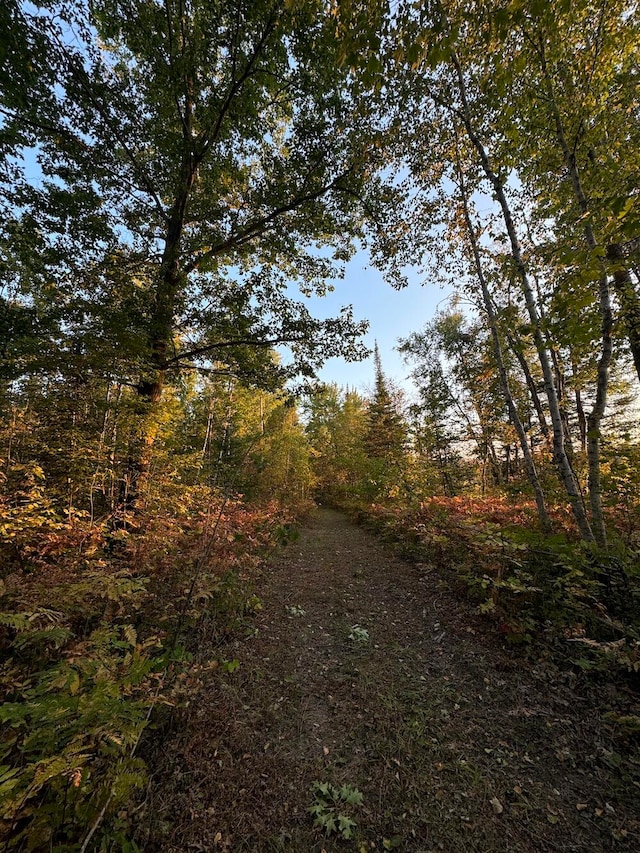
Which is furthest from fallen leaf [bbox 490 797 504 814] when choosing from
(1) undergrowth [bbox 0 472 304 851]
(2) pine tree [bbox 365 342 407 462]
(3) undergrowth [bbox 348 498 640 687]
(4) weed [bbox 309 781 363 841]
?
(2) pine tree [bbox 365 342 407 462]

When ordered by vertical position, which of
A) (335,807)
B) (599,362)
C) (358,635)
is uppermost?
(599,362)

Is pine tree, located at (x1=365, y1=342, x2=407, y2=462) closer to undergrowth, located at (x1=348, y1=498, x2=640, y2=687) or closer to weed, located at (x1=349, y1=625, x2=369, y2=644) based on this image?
undergrowth, located at (x1=348, y1=498, x2=640, y2=687)

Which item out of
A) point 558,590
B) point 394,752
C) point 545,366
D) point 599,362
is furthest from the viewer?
point 545,366

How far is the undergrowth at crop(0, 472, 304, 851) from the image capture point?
1756 millimetres

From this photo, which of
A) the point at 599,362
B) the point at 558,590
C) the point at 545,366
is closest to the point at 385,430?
the point at 545,366

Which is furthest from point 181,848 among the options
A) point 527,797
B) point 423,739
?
point 527,797

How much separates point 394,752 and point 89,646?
2966mm

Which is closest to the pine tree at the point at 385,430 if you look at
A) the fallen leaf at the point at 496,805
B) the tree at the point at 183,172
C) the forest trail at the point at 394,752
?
the tree at the point at 183,172

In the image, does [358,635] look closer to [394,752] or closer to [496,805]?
[394,752]

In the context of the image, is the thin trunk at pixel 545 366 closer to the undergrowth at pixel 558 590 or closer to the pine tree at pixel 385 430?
the undergrowth at pixel 558 590

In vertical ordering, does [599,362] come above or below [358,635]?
above

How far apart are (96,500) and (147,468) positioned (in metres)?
0.95

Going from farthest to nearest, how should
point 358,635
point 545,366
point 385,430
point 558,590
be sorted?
point 385,430, point 545,366, point 358,635, point 558,590

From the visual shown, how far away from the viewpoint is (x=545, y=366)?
568cm
